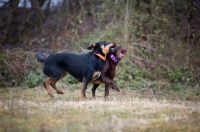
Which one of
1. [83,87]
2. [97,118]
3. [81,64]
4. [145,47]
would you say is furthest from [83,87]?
[145,47]

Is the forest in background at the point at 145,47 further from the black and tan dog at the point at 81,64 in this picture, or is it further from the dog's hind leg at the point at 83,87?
the dog's hind leg at the point at 83,87

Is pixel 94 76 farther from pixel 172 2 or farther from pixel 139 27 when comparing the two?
pixel 172 2

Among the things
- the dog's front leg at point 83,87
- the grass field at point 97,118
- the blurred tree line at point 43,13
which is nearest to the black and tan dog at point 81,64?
the dog's front leg at point 83,87

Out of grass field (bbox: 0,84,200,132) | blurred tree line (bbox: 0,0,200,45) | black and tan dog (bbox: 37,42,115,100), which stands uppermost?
blurred tree line (bbox: 0,0,200,45)

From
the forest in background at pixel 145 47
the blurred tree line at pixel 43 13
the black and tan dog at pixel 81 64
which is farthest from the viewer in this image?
the blurred tree line at pixel 43 13

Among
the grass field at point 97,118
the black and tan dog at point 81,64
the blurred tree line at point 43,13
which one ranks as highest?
the blurred tree line at point 43,13

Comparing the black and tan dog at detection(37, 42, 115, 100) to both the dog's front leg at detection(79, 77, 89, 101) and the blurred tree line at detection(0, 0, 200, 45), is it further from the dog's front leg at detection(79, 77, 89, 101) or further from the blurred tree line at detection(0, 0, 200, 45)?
the blurred tree line at detection(0, 0, 200, 45)

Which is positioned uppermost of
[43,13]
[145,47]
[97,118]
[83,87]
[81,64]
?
[43,13]

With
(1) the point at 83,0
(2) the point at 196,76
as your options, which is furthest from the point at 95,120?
(1) the point at 83,0

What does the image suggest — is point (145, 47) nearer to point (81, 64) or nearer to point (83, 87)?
point (81, 64)

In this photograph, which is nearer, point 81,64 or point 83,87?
point 83,87

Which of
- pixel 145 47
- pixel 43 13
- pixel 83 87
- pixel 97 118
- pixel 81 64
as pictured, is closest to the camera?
pixel 97 118

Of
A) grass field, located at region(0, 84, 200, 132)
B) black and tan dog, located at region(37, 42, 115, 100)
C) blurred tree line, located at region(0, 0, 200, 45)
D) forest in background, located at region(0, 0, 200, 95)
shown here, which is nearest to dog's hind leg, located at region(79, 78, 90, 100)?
black and tan dog, located at region(37, 42, 115, 100)

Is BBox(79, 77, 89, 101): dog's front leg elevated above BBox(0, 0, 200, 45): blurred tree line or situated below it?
below
